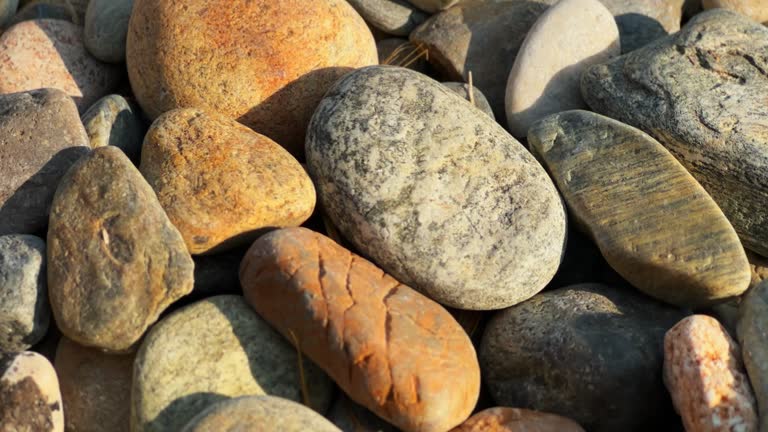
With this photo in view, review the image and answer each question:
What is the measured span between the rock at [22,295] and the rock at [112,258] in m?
0.07

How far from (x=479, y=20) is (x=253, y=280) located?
207 cm

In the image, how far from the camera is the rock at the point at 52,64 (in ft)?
13.5

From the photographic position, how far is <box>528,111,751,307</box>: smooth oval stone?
10.5ft

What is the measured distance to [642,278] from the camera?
10.8 ft

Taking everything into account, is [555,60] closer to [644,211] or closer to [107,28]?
[644,211]

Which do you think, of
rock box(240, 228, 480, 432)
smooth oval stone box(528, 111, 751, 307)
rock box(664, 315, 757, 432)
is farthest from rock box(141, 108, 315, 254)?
rock box(664, 315, 757, 432)

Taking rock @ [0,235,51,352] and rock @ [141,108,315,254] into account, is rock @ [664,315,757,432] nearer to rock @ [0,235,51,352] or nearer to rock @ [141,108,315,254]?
rock @ [141,108,315,254]

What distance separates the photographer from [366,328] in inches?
114

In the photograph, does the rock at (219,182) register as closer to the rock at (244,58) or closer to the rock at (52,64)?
the rock at (244,58)

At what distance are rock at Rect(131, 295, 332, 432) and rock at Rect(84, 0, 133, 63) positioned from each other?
172 cm

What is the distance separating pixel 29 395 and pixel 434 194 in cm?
153

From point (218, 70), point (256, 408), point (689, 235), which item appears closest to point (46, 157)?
point (218, 70)

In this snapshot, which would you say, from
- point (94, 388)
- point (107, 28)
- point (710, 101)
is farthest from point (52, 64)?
point (710, 101)

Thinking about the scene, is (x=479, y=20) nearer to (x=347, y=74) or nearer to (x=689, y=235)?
(x=347, y=74)
